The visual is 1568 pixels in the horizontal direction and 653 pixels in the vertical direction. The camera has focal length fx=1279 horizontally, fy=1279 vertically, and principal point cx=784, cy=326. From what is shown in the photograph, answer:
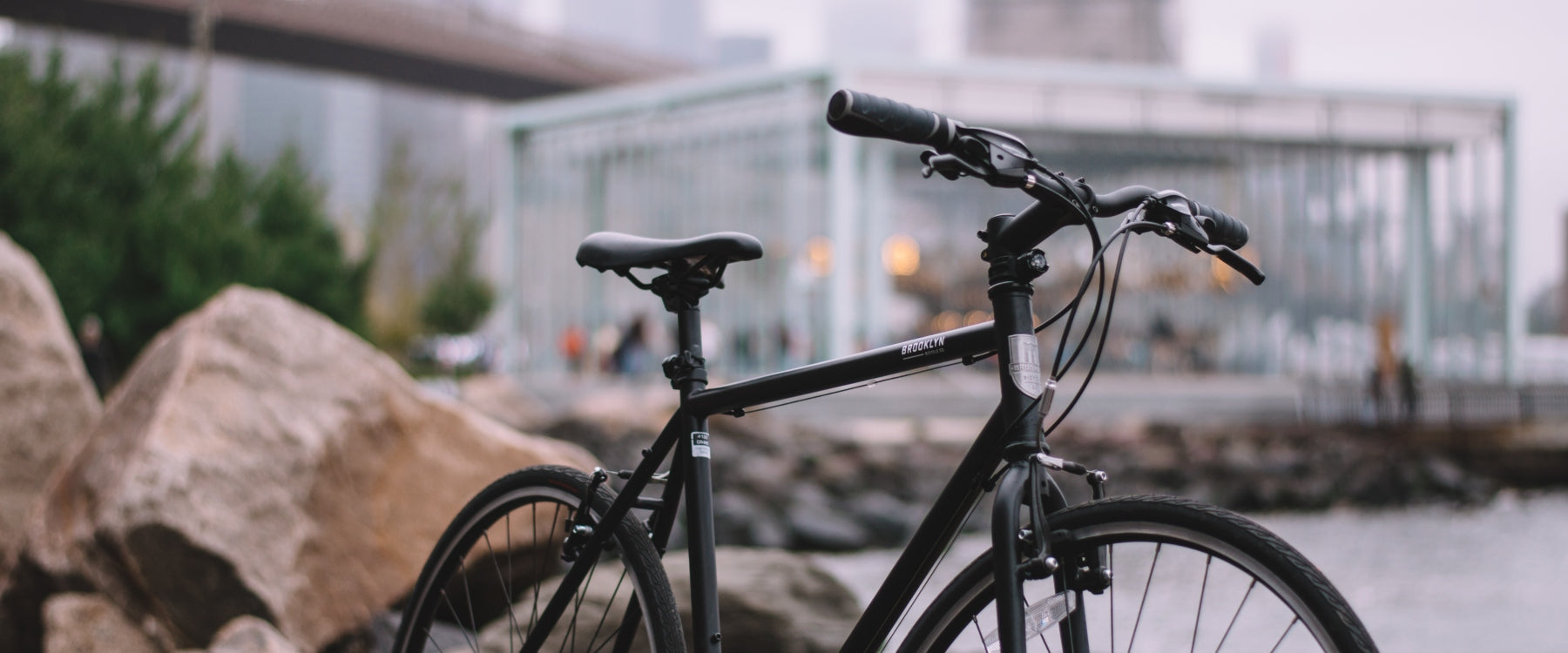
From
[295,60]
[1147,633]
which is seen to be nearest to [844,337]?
[1147,633]

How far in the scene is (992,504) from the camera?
5.07 ft

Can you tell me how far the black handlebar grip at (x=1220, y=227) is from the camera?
64.3 inches

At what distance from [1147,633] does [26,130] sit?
1011cm

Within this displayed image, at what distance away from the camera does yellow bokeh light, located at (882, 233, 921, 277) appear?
28219 millimetres

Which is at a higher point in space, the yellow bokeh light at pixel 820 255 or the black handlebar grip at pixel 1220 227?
the black handlebar grip at pixel 1220 227

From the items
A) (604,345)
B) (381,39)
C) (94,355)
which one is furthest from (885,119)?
(381,39)

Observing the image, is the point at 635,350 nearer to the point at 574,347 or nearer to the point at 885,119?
the point at 574,347

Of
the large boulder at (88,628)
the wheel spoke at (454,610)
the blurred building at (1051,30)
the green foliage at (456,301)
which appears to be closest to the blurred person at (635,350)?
the green foliage at (456,301)

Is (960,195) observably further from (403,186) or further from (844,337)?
(403,186)

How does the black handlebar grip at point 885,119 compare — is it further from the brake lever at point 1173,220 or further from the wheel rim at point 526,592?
the wheel rim at point 526,592

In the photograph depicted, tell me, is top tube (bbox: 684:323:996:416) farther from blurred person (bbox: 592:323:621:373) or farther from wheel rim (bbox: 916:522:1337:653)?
blurred person (bbox: 592:323:621:373)

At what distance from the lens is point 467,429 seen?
4344 millimetres

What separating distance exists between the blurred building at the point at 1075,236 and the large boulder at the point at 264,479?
17.5m

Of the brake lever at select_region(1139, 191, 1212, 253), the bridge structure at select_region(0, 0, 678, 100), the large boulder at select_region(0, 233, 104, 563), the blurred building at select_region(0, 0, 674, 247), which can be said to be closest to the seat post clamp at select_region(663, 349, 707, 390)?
the brake lever at select_region(1139, 191, 1212, 253)
